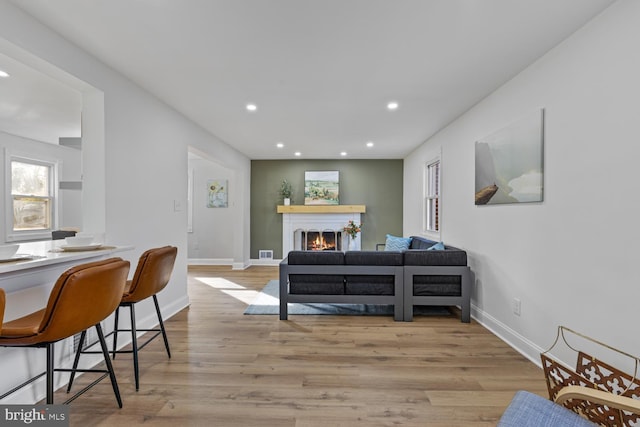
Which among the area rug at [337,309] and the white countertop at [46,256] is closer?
the white countertop at [46,256]

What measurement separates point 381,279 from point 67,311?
2.75m

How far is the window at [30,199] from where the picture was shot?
4.12 metres

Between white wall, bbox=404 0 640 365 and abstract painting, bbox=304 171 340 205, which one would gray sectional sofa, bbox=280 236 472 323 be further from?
abstract painting, bbox=304 171 340 205

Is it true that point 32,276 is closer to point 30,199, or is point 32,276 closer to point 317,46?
point 317,46

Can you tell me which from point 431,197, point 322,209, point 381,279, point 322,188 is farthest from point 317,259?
point 322,188

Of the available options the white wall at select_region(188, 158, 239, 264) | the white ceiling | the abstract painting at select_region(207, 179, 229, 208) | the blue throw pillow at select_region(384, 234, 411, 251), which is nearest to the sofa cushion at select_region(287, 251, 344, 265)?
the white ceiling

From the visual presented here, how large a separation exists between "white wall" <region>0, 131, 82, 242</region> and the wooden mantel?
3580mm

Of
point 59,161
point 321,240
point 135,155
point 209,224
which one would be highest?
point 59,161

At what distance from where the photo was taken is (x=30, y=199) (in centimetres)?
438

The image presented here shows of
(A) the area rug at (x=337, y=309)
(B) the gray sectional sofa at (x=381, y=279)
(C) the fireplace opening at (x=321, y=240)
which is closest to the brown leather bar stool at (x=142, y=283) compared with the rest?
(B) the gray sectional sofa at (x=381, y=279)

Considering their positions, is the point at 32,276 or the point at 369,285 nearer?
the point at 32,276

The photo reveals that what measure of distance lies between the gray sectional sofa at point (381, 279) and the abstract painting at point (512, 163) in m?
0.80

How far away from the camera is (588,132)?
1938 mm

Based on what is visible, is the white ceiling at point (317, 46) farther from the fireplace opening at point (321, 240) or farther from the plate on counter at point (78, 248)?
the fireplace opening at point (321, 240)
